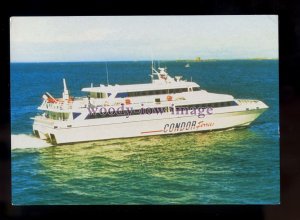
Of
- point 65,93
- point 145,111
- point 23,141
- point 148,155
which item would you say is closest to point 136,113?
point 145,111

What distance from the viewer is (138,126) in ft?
12.5

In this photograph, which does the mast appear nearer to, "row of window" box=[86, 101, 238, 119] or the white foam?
"row of window" box=[86, 101, 238, 119]

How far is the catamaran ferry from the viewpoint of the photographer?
379 cm

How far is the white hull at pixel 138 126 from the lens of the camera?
3.79 metres

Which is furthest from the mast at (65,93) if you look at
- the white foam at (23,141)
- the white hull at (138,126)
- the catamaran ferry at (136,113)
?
the white foam at (23,141)

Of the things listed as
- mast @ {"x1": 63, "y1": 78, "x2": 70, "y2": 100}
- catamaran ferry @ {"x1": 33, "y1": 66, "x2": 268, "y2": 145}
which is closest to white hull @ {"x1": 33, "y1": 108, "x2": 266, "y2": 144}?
catamaran ferry @ {"x1": 33, "y1": 66, "x2": 268, "y2": 145}

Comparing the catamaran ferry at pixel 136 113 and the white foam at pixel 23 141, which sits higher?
the catamaran ferry at pixel 136 113

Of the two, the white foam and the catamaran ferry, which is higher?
the catamaran ferry

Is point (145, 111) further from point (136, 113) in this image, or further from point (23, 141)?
point (23, 141)

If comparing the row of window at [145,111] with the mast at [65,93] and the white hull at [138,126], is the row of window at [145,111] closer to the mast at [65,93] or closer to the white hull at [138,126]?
the white hull at [138,126]

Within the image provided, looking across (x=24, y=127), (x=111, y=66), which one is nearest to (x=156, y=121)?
(x=111, y=66)

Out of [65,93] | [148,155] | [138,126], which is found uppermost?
[65,93]

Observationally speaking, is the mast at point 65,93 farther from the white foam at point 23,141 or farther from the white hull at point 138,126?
the white foam at point 23,141

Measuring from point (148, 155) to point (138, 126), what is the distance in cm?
19
